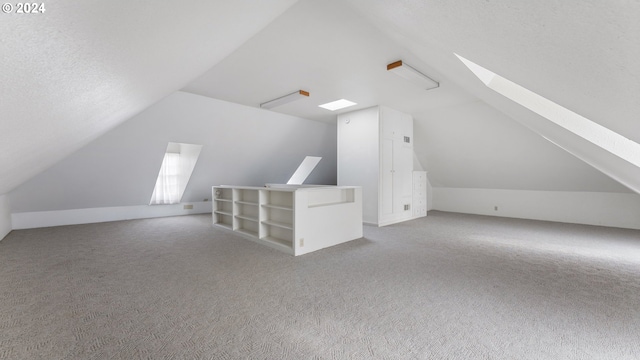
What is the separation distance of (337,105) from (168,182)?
544 cm

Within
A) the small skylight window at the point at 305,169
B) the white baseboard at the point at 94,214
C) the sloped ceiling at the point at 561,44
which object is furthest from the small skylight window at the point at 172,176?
the sloped ceiling at the point at 561,44

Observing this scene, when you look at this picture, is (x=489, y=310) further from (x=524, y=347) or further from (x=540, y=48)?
(x=540, y=48)

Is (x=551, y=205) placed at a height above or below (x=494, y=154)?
below

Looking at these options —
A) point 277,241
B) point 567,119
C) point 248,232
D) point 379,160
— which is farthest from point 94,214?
point 567,119

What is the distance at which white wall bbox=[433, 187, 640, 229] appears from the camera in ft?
19.5

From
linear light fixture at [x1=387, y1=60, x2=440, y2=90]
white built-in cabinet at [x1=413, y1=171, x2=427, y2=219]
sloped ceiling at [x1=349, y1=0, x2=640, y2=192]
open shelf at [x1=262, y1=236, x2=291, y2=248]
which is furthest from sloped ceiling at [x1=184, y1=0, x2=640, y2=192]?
open shelf at [x1=262, y1=236, x2=291, y2=248]

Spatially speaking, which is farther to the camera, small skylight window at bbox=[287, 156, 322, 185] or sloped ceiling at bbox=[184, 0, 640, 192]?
small skylight window at bbox=[287, 156, 322, 185]

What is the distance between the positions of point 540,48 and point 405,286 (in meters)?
2.38

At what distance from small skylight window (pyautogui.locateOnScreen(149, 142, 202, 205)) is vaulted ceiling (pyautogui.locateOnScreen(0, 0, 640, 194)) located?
324 centimetres

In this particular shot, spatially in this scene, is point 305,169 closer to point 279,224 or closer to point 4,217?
point 279,224

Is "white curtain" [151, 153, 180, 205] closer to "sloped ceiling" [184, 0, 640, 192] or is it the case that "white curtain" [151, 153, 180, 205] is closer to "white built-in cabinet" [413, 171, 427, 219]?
"sloped ceiling" [184, 0, 640, 192]

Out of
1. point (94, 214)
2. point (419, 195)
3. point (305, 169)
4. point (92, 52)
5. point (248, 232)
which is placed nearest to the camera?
point (92, 52)

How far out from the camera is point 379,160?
5941mm

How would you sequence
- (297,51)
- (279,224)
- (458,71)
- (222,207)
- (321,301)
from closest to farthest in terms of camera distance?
(321,301) → (458,71) → (297,51) → (279,224) → (222,207)
